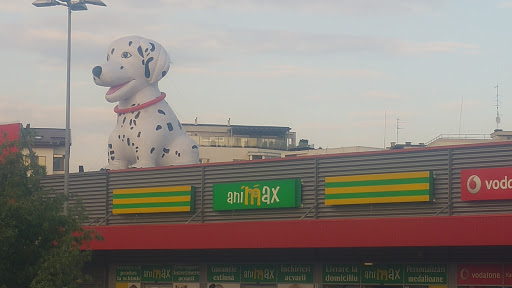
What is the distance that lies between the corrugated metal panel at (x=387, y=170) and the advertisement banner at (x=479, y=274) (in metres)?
1.61

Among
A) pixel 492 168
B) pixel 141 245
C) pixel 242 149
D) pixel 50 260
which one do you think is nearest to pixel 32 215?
pixel 50 260

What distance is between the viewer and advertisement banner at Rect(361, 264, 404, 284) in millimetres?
25594

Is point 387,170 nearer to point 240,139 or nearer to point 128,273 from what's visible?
point 128,273

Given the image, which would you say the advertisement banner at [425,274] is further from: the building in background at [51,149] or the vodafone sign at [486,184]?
the building in background at [51,149]

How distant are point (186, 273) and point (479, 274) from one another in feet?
31.8

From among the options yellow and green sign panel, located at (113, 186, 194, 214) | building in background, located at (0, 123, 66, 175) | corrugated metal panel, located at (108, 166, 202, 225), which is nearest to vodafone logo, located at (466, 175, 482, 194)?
corrugated metal panel, located at (108, 166, 202, 225)

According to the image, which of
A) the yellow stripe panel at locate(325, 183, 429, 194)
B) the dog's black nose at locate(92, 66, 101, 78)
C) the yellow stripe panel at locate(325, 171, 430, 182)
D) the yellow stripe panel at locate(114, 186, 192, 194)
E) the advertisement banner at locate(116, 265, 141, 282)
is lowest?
the advertisement banner at locate(116, 265, 141, 282)

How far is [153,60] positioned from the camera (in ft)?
106

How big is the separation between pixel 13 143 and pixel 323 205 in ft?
29.6

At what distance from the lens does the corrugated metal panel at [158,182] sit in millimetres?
29641

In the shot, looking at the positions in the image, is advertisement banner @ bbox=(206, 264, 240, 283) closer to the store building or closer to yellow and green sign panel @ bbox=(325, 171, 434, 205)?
the store building

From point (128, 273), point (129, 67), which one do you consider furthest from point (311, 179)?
point (129, 67)

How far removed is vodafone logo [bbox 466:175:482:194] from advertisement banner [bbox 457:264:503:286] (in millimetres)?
1902

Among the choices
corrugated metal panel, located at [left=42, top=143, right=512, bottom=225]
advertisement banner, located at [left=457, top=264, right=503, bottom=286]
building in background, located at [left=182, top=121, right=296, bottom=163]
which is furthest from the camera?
building in background, located at [left=182, top=121, right=296, bottom=163]
